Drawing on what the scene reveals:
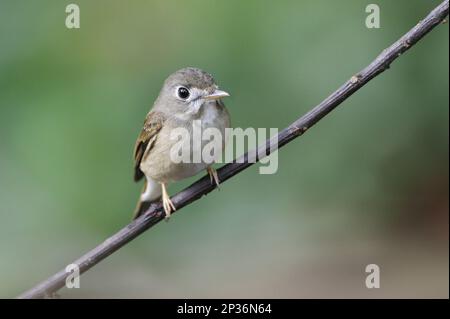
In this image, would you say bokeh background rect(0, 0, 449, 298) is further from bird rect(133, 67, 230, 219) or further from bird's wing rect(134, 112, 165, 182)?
bird rect(133, 67, 230, 219)

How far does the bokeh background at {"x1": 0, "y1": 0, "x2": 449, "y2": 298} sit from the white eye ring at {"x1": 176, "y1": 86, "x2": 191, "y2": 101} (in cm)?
136

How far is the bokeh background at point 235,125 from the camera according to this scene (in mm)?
4508

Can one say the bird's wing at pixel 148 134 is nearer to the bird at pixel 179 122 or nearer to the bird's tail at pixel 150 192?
the bird at pixel 179 122

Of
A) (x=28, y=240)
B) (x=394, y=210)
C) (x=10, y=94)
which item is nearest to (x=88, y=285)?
(x=28, y=240)

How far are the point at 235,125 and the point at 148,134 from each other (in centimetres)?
124

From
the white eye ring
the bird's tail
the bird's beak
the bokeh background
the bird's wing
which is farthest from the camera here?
the bokeh background

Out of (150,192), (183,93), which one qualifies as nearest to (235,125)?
(150,192)

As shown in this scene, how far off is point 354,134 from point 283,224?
0.95 m

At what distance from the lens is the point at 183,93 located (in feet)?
10.1

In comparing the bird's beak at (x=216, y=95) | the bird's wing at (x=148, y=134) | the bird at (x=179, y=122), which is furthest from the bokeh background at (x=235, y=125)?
the bird's beak at (x=216, y=95)

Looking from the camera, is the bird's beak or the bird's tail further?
the bird's tail

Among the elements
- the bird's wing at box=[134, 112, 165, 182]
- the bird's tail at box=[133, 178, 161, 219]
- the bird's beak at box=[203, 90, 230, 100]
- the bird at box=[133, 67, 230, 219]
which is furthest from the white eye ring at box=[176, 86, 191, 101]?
the bird's tail at box=[133, 178, 161, 219]

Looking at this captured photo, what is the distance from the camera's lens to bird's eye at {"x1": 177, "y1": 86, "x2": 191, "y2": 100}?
3.04 metres

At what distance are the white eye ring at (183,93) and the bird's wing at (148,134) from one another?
0.83ft
